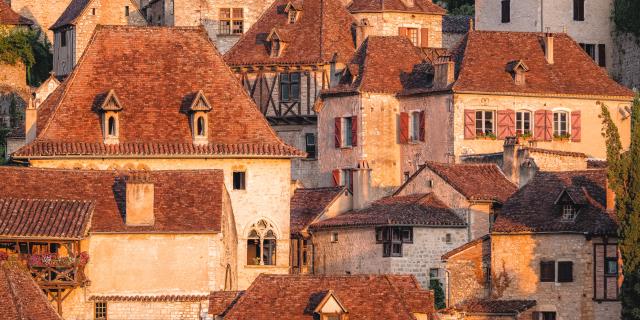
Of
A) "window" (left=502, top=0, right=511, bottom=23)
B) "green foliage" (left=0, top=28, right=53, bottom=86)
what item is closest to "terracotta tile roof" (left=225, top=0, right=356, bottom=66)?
"window" (left=502, top=0, right=511, bottom=23)

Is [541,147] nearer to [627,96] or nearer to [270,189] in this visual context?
[627,96]

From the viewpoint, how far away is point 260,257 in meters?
101

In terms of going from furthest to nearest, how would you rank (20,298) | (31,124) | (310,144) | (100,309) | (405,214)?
(310,144)
(405,214)
(31,124)
(100,309)
(20,298)

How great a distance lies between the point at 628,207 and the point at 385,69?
90.2 ft

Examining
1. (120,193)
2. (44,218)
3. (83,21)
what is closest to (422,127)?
(83,21)

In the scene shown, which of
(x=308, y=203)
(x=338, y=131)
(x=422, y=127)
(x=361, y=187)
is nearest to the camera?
(x=308, y=203)

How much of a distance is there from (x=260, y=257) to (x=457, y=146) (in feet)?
57.5

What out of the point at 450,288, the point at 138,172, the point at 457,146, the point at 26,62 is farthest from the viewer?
the point at 26,62

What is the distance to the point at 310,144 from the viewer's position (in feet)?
408

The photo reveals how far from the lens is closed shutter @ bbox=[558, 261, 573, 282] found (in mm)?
97500

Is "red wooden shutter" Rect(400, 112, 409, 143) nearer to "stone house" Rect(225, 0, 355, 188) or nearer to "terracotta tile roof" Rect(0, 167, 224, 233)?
"stone house" Rect(225, 0, 355, 188)

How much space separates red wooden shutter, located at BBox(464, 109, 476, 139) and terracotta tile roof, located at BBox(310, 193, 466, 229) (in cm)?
747

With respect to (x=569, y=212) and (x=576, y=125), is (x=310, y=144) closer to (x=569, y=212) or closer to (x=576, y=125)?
(x=576, y=125)

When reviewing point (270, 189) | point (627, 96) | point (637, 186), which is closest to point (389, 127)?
point (627, 96)
